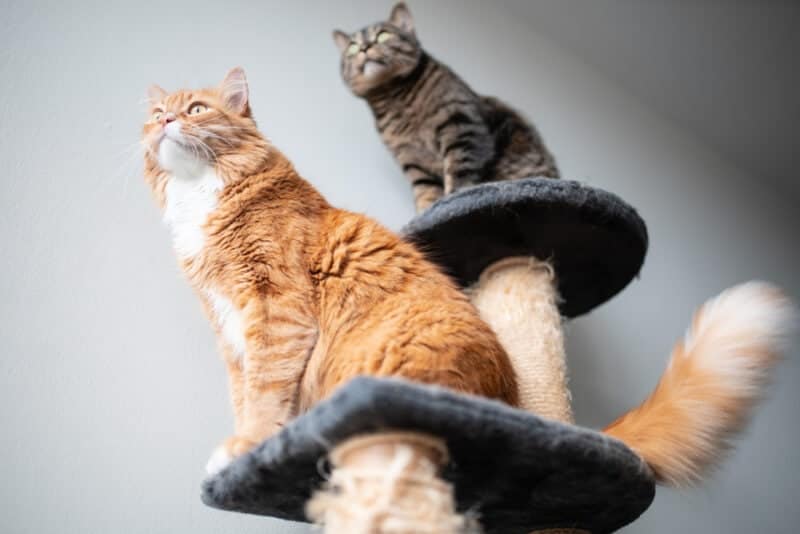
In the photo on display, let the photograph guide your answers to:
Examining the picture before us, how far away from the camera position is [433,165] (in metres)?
1.76

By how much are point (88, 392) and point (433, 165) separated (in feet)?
3.25

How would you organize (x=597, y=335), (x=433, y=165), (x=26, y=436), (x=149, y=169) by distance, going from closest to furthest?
1. (x=26, y=436)
2. (x=149, y=169)
3. (x=433, y=165)
4. (x=597, y=335)

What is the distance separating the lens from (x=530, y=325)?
135 centimetres

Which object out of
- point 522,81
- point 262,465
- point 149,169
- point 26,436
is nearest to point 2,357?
point 26,436

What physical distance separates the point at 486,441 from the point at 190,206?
2.35ft

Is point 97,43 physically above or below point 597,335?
above


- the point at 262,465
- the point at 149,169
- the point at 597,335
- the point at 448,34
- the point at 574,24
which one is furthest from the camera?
the point at 574,24

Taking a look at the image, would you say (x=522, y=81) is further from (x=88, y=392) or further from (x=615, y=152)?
(x=88, y=392)

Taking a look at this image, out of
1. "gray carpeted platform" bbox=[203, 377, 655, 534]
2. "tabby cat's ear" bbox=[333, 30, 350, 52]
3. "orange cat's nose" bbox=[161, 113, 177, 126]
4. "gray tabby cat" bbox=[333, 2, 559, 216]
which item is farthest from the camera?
"tabby cat's ear" bbox=[333, 30, 350, 52]

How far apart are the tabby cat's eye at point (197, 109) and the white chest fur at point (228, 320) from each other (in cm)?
36

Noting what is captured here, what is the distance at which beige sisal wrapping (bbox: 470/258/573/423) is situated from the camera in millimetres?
1292

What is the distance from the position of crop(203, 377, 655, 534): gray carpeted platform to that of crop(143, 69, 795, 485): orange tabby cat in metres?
0.09

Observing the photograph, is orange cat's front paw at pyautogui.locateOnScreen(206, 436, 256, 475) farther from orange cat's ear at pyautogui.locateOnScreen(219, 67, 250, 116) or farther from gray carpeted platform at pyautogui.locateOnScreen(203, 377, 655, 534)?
orange cat's ear at pyautogui.locateOnScreen(219, 67, 250, 116)

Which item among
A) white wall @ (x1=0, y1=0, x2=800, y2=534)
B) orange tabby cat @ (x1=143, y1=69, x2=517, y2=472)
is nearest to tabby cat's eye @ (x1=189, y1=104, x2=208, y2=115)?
orange tabby cat @ (x1=143, y1=69, x2=517, y2=472)
